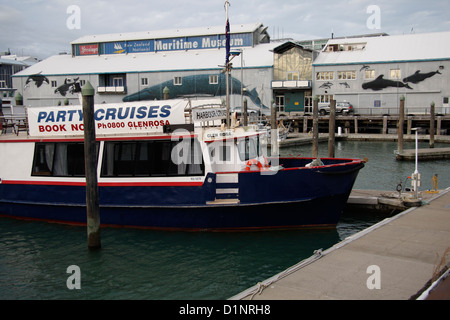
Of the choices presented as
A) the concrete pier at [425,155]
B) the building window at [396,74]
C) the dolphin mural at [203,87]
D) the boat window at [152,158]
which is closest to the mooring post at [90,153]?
the boat window at [152,158]

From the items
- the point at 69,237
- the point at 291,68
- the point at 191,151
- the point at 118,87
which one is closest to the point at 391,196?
the point at 191,151

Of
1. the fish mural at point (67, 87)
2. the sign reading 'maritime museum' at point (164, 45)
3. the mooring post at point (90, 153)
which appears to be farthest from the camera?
the sign reading 'maritime museum' at point (164, 45)

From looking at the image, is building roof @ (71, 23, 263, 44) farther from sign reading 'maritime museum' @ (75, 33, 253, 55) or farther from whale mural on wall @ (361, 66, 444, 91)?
whale mural on wall @ (361, 66, 444, 91)

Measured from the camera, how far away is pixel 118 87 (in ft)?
172

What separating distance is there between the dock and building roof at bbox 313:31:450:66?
39.9 metres

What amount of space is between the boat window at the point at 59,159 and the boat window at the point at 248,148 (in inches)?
194

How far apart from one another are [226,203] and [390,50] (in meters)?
42.6

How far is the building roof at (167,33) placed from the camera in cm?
5359

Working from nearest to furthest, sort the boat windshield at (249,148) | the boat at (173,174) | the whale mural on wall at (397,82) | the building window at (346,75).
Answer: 1. the boat at (173,174)
2. the boat windshield at (249,148)
3. the whale mural on wall at (397,82)
4. the building window at (346,75)

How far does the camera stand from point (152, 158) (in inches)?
484

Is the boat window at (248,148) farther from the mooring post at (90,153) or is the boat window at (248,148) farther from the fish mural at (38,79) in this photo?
the fish mural at (38,79)

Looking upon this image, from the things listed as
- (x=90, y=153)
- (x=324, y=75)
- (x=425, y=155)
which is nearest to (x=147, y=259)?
(x=90, y=153)

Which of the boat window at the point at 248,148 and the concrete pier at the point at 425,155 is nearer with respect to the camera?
the boat window at the point at 248,148

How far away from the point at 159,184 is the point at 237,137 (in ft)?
8.67
